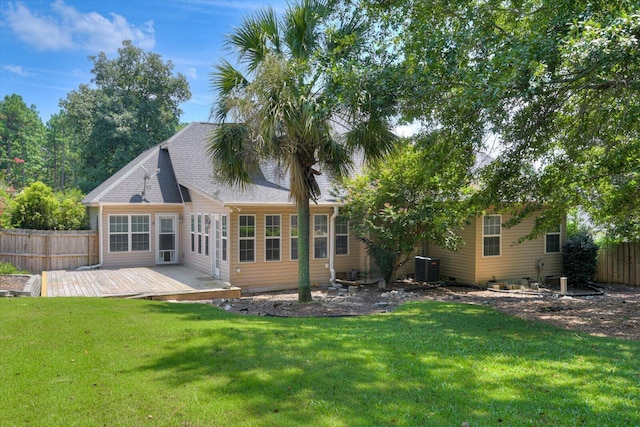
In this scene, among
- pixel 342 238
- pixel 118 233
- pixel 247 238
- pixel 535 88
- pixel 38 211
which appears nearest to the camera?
pixel 535 88

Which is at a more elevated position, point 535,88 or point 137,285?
point 535,88

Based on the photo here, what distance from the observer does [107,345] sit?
235 inches

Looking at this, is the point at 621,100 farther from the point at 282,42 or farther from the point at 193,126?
the point at 193,126

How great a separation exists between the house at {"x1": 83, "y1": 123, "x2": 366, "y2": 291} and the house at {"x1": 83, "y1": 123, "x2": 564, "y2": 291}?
1.3 inches

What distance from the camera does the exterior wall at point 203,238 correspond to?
14.3 meters

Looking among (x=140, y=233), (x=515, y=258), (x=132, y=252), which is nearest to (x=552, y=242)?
(x=515, y=258)

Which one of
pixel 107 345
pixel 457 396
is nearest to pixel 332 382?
pixel 457 396

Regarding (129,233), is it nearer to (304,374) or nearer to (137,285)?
(137,285)

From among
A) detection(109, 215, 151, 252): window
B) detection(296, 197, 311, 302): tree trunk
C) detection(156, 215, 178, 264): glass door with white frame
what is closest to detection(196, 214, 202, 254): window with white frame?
detection(156, 215, 178, 264): glass door with white frame

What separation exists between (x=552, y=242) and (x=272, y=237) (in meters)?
10.6

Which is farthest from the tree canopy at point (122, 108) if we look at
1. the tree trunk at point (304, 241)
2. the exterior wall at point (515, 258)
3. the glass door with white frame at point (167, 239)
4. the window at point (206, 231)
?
the exterior wall at point (515, 258)

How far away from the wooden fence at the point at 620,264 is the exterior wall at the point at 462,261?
208 inches

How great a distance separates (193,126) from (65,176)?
165 ft

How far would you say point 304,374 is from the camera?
4785 millimetres
